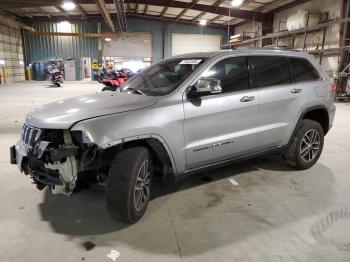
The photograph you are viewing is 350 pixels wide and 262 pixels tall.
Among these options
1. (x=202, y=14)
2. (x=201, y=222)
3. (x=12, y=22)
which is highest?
(x=202, y=14)

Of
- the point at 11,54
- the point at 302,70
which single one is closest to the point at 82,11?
the point at 11,54

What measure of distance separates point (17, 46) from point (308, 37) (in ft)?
68.1

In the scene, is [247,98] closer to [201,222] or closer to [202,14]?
[201,222]

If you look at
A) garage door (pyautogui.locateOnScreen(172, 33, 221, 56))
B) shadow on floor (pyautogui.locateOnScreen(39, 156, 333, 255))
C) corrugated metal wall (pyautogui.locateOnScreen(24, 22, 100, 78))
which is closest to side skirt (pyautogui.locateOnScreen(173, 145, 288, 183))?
shadow on floor (pyautogui.locateOnScreen(39, 156, 333, 255))

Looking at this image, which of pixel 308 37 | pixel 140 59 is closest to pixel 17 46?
pixel 140 59

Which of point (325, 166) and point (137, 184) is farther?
point (325, 166)

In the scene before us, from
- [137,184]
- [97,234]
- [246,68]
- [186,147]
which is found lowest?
[97,234]

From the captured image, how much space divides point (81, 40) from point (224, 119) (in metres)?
24.5

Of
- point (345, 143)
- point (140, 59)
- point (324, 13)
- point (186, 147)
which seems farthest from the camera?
point (140, 59)

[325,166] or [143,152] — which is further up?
[143,152]

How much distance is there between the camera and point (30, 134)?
250cm

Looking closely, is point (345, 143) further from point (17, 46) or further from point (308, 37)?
point (17, 46)

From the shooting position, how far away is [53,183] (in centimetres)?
238

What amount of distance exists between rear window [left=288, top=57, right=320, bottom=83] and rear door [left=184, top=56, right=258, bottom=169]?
79 centimetres
